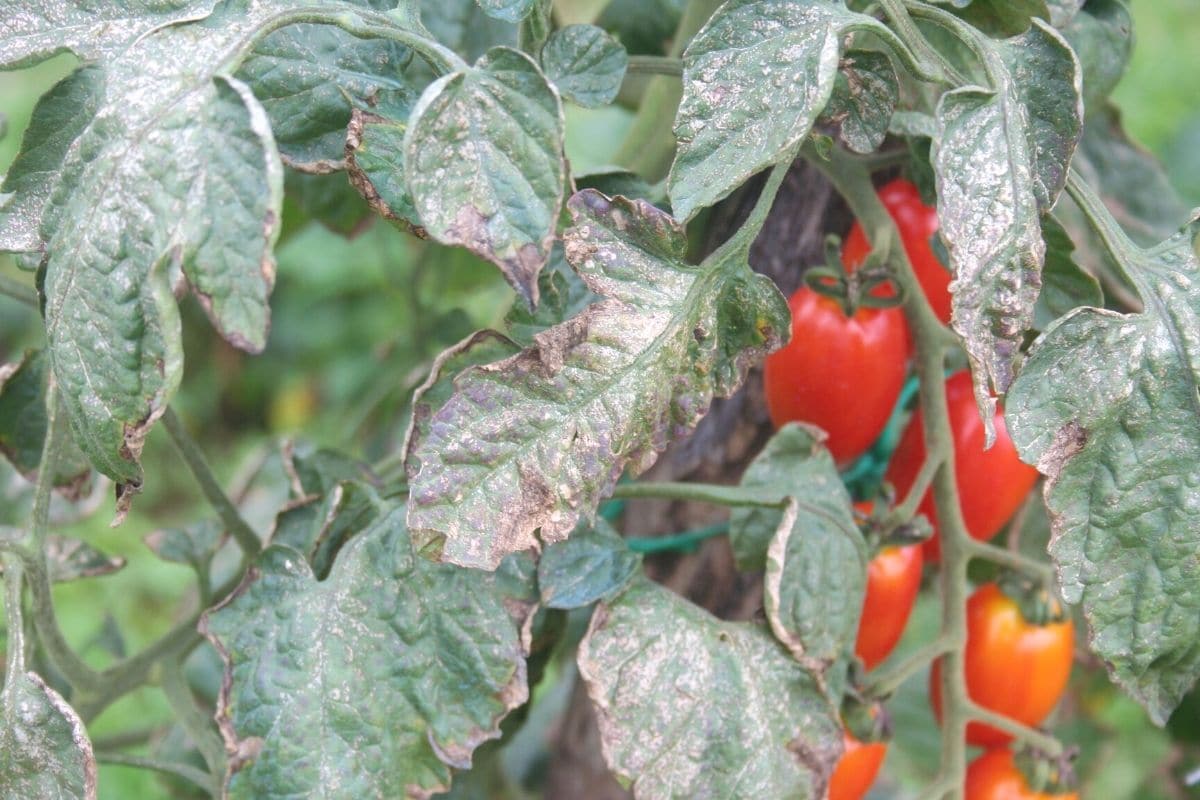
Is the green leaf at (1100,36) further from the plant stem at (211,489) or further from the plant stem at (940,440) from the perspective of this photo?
the plant stem at (211,489)

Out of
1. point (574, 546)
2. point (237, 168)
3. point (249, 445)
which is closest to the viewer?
point (237, 168)

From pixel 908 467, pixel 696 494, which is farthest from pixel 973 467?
pixel 696 494

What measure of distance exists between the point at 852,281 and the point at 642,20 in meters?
0.31

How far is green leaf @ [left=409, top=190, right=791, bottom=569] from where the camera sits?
1.81ft

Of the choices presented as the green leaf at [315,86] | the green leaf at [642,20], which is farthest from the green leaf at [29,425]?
the green leaf at [642,20]

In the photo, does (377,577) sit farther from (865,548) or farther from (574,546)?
(865,548)

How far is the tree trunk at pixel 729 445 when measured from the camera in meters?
0.92

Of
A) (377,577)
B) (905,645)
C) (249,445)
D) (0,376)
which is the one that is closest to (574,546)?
(377,577)

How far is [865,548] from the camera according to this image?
0.75 meters

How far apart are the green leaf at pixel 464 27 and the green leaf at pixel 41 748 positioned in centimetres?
49

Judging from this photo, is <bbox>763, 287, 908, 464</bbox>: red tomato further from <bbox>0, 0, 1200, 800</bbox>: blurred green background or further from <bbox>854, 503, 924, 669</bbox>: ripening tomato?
<bbox>0, 0, 1200, 800</bbox>: blurred green background

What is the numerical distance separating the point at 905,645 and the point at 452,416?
4.82 ft

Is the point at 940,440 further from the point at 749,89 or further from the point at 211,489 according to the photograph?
the point at 211,489

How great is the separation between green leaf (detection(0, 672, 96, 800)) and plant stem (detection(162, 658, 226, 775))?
0.38ft
